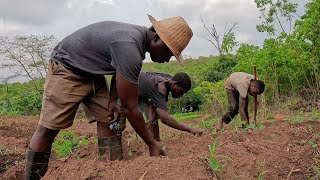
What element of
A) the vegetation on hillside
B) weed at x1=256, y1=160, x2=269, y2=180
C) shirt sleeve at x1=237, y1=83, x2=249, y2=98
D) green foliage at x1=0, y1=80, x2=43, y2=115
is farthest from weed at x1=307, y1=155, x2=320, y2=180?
green foliage at x1=0, y1=80, x2=43, y2=115

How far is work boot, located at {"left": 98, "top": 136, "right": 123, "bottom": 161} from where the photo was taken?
3.61 m

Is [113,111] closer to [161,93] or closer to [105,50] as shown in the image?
[105,50]

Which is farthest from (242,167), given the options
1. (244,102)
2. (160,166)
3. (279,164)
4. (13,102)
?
(13,102)

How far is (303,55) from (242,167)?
821 cm

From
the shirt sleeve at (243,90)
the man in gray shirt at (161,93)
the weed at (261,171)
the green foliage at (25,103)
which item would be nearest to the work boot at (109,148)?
the weed at (261,171)

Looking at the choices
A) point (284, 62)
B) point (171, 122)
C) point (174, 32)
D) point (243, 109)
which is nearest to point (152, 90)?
point (171, 122)

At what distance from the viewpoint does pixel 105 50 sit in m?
3.11

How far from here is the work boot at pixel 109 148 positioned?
3609mm

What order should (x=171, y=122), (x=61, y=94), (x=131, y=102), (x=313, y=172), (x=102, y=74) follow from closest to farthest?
1. (x=131, y=102)
2. (x=102, y=74)
3. (x=61, y=94)
4. (x=313, y=172)
5. (x=171, y=122)

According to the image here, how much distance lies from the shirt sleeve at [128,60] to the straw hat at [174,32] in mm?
243

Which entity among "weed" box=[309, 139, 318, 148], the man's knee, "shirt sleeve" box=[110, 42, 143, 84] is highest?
"shirt sleeve" box=[110, 42, 143, 84]

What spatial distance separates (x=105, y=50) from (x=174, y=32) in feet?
1.77

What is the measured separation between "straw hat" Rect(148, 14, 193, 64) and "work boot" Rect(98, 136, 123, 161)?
3.30ft

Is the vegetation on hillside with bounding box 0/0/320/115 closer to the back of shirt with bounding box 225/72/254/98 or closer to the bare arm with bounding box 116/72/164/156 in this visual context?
the back of shirt with bounding box 225/72/254/98
